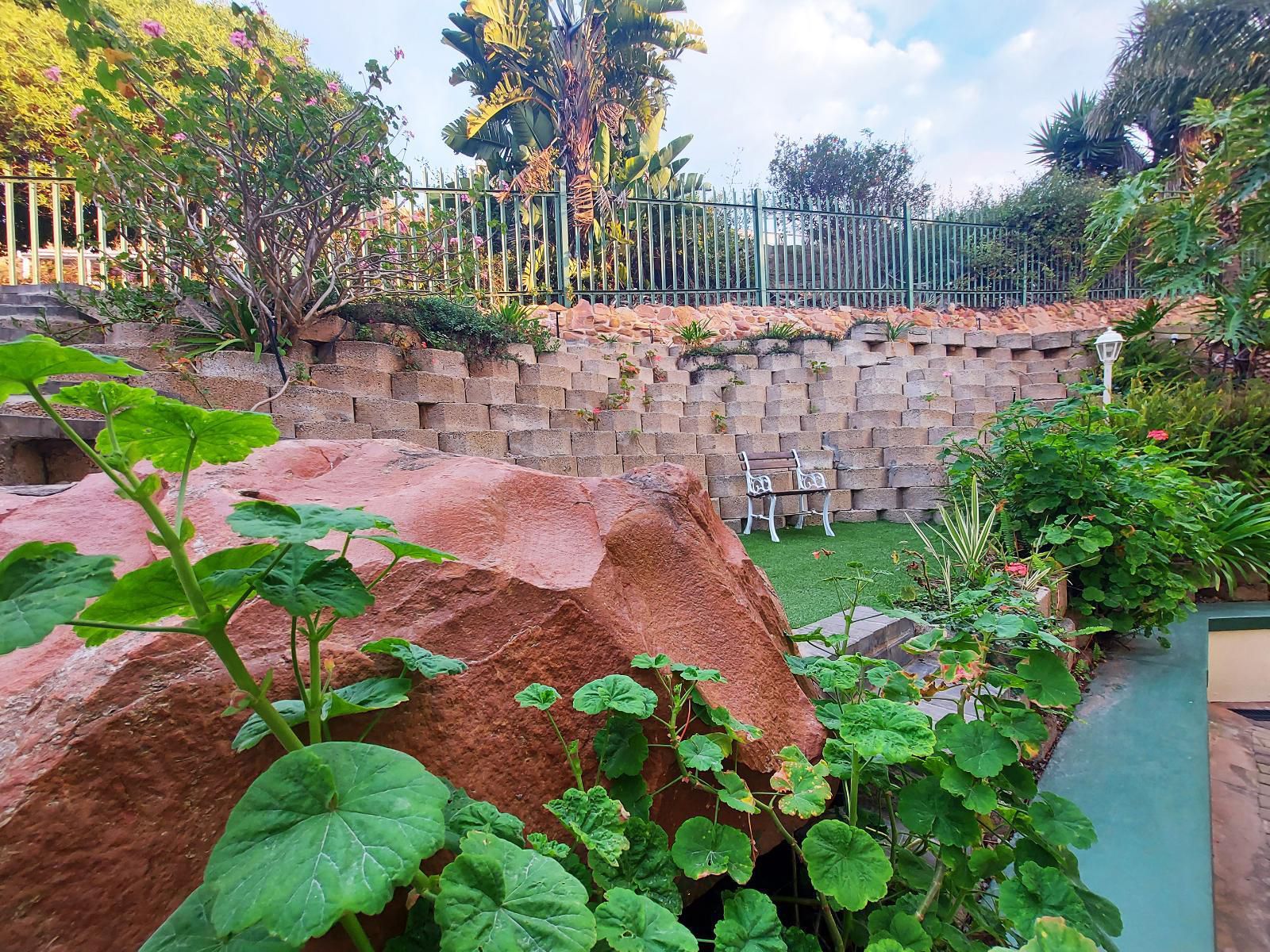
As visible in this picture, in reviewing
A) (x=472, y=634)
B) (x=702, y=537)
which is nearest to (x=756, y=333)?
(x=702, y=537)

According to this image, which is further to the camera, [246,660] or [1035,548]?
[1035,548]

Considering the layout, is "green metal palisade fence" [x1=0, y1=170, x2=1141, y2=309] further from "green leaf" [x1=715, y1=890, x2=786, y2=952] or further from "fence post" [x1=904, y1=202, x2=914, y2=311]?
"green leaf" [x1=715, y1=890, x2=786, y2=952]

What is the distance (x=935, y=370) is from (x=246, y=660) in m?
9.11

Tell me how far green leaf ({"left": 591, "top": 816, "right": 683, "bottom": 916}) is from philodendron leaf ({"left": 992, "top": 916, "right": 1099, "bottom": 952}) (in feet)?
1.48

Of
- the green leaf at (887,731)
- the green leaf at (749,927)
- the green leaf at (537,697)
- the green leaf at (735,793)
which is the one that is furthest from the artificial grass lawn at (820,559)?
the green leaf at (537,697)

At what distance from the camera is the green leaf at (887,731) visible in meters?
1.06

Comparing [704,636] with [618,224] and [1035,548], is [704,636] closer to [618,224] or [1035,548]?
[1035,548]

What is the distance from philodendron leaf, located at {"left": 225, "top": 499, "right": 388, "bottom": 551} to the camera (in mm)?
616

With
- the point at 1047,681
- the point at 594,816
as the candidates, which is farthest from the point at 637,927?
the point at 1047,681

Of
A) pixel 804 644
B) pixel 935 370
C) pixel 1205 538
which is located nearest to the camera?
pixel 804 644

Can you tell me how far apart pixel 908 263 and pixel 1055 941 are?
12.2 meters

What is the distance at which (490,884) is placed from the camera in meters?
0.66

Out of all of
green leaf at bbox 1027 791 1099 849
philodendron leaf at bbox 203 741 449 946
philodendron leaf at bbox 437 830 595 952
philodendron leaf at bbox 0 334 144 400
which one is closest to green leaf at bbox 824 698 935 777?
green leaf at bbox 1027 791 1099 849

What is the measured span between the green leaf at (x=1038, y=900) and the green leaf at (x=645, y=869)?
0.58 m
